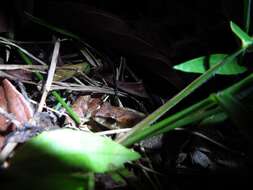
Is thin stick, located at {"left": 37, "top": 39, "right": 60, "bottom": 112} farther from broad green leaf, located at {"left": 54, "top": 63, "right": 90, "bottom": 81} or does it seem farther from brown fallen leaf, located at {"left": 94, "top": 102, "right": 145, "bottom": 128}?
brown fallen leaf, located at {"left": 94, "top": 102, "right": 145, "bottom": 128}

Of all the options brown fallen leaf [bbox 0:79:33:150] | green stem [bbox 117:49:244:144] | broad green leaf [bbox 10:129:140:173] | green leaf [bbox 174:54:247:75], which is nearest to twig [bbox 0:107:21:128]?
brown fallen leaf [bbox 0:79:33:150]

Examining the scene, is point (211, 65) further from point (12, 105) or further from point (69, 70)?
point (12, 105)

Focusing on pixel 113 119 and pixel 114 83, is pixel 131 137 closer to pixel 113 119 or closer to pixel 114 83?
pixel 113 119

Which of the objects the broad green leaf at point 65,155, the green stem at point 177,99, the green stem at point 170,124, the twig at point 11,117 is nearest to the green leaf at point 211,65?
the green stem at point 177,99

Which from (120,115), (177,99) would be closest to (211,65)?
(177,99)

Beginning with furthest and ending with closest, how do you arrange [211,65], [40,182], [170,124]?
[211,65] → [170,124] → [40,182]

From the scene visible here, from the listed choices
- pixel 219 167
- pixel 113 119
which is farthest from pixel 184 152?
pixel 113 119

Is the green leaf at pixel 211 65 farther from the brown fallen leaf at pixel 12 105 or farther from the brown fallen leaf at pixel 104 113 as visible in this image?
the brown fallen leaf at pixel 12 105
